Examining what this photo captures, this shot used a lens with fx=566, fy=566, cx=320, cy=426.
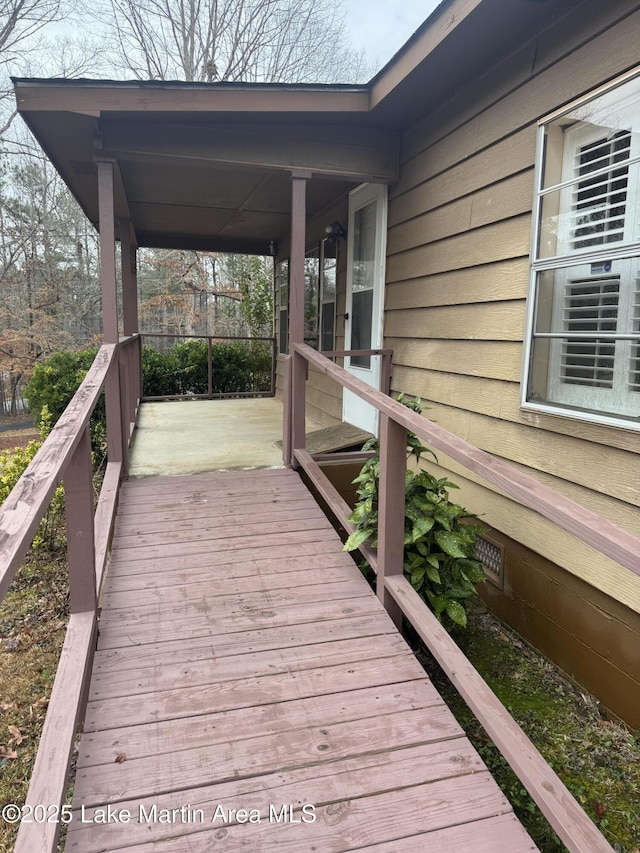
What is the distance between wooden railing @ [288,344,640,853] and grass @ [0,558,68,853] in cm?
165

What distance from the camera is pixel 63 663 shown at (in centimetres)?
181

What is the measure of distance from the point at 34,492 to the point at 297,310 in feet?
9.62

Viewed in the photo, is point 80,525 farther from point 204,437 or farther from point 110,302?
point 204,437

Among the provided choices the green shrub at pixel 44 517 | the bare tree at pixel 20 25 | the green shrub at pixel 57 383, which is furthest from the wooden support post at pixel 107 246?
the bare tree at pixel 20 25

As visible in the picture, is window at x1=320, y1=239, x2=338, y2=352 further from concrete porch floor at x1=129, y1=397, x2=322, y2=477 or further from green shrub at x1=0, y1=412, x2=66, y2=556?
green shrub at x1=0, y1=412, x2=66, y2=556

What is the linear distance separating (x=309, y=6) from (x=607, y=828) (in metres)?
15.6

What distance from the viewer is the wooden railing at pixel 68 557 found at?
122 cm

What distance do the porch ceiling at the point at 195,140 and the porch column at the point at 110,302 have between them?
0.62 feet

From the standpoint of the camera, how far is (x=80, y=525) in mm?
1982

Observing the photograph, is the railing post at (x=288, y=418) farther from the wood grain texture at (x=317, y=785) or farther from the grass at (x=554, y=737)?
the wood grain texture at (x=317, y=785)

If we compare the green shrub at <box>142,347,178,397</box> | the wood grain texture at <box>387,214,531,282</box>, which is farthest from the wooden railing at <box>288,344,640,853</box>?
the green shrub at <box>142,347,178,397</box>

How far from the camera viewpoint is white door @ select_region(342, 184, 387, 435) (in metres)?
4.57

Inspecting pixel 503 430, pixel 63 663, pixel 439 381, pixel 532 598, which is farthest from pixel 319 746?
pixel 439 381

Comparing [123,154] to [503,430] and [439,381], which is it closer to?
[439,381]
